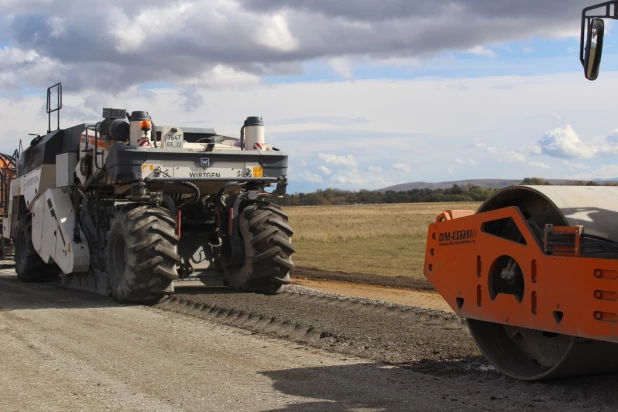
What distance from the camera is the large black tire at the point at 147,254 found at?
39.2ft

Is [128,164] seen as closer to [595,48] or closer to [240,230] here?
[240,230]

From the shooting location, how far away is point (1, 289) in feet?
50.1

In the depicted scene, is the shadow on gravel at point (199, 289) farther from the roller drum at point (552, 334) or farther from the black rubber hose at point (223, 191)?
the roller drum at point (552, 334)

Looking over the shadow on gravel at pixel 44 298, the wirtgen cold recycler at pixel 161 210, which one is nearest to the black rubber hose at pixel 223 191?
the wirtgen cold recycler at pixel 161 210

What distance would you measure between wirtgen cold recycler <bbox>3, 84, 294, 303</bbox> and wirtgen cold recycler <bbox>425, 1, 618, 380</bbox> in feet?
18.6

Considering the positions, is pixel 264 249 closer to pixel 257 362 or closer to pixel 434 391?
pixel 257 362

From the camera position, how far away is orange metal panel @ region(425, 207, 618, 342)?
215 inches

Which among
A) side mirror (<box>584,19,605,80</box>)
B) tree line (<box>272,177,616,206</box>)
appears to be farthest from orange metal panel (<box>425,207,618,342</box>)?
tree line (<box>272,177,616,206</box>)

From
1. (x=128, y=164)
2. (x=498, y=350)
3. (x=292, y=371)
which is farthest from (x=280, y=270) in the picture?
(x=498, y=350)

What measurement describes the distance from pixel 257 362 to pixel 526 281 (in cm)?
298

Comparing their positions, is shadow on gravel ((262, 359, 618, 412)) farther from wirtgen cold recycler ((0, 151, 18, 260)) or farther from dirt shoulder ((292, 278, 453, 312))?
wirtgen cold recycler ((0, 151, 18, 260))

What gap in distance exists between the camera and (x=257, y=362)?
800 cm

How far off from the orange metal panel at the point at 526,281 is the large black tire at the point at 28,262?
11.1 metres

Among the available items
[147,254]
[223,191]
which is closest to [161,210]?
[147,254]
